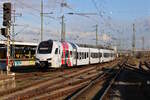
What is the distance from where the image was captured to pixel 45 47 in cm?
2900

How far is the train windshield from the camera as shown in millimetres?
28797

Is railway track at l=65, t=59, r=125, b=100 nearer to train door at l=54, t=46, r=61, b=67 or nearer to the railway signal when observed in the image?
the railway signal

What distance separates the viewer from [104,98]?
13070 millimetres

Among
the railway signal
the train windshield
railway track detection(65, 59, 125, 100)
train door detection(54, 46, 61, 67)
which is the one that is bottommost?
railway track detection(65, 59, 125, 100)

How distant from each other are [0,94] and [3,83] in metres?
2.10

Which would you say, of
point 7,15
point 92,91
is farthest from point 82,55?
point 7,15

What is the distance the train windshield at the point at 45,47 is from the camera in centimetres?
2880

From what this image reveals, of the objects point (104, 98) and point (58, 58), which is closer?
point (104, 98)

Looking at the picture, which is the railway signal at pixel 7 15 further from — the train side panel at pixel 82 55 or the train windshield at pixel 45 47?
the train side panel at pixel 82 55

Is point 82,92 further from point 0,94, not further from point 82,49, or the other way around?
point 82,49

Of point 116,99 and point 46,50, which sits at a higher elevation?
point 46,50

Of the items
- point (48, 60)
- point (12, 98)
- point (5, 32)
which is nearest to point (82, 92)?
point (12, 98)

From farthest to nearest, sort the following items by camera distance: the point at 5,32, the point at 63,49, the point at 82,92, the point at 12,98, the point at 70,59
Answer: the point at 70,59 → the point at 63,49 → the point at 5,32 → the point at 82,92 → the point at 12,98

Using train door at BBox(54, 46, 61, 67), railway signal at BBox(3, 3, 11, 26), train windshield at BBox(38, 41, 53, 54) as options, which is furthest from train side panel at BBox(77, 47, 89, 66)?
railway signal at BBox(3, 3, 11, 26)
